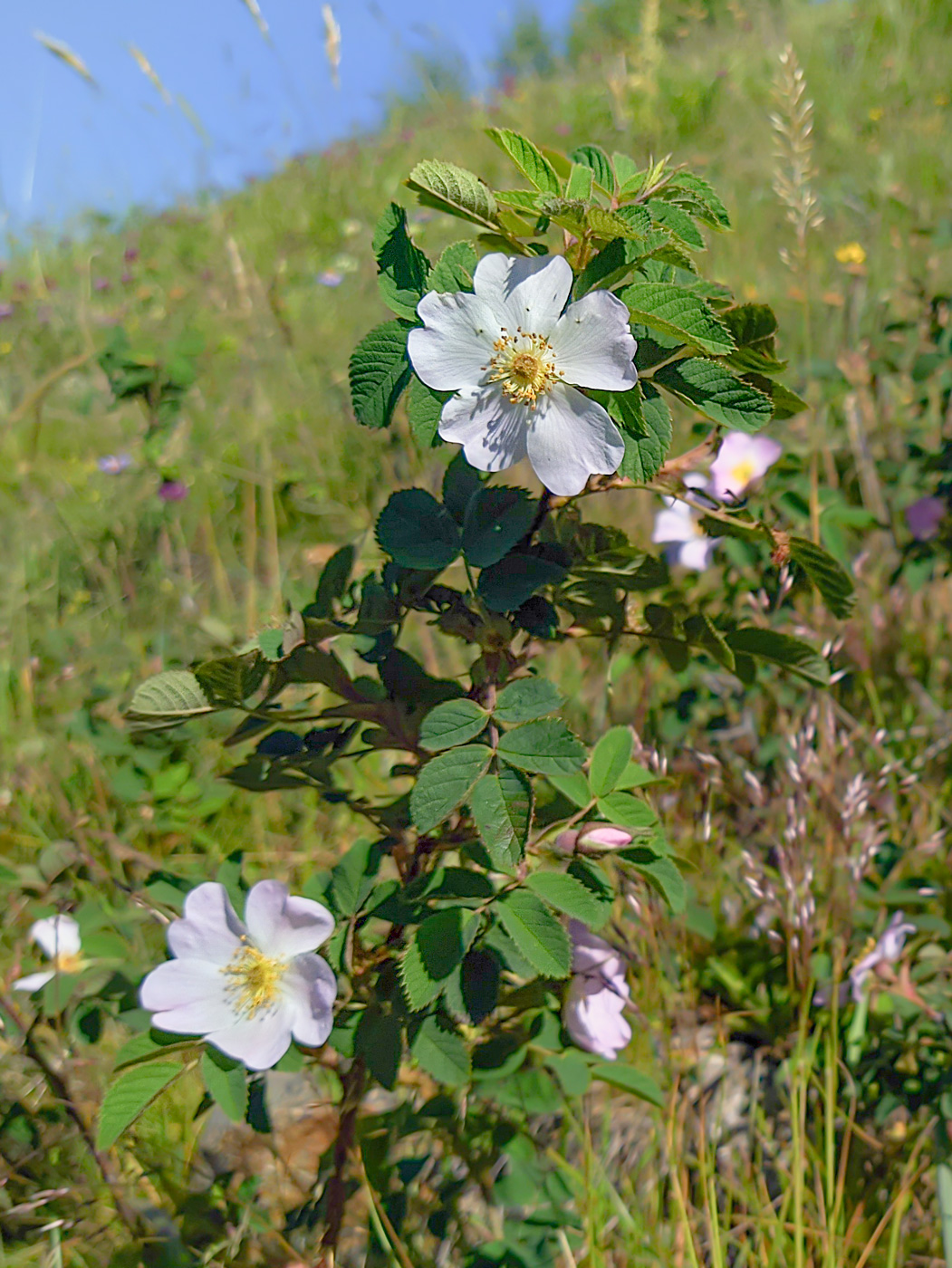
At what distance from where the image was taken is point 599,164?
66 cm

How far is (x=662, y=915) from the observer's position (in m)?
1.12

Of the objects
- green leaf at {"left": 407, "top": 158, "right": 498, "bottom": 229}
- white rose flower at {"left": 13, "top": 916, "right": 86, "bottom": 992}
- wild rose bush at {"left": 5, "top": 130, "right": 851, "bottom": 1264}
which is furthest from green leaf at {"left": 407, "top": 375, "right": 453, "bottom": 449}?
white rose flower at {"left": 13, "top": 916, "right": 86, "bottom": 992}

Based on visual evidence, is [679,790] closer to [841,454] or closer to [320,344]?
[841,454]

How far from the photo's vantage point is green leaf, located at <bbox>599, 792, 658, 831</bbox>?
70 cm

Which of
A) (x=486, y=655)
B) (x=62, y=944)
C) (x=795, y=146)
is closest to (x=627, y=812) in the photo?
(x=486, y=655)

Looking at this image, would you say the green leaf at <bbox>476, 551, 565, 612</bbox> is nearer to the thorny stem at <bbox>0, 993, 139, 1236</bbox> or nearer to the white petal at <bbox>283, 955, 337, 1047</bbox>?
the white petal at <bbox>283, 955, 337, 1047</bbox>

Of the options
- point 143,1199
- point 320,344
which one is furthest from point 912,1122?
point 320,344

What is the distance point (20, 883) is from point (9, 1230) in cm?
33

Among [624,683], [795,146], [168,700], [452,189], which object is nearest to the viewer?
[452,189]

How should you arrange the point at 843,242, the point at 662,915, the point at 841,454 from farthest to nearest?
the point at 843,242, the point at 841,454, the point at 662,915

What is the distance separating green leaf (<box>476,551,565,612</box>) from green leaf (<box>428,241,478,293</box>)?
0.61 feet

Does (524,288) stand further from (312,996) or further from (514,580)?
(312,996)

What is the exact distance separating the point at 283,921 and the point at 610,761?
28cm

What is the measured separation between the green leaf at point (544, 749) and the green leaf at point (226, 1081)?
0.30m
